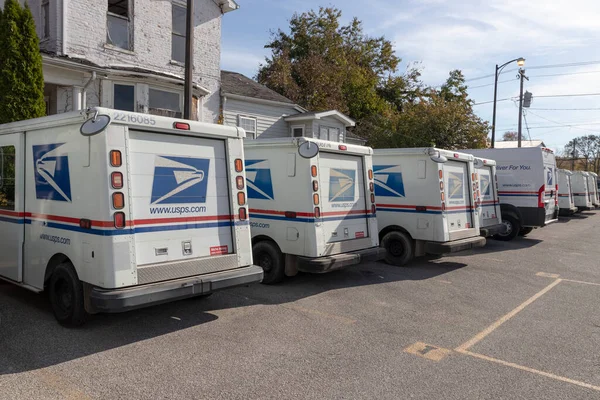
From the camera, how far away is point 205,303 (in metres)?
6.73

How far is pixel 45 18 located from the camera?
533 inches

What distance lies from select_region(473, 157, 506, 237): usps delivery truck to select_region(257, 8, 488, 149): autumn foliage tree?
13.1 meters

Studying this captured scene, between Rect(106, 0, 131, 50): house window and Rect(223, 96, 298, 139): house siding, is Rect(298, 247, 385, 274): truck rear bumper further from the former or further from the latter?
Rect(223, 96, 298, 139): house siding

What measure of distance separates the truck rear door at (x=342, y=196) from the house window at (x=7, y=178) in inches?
170

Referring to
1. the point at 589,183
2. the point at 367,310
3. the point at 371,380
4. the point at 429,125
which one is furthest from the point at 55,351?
the point at 589,183

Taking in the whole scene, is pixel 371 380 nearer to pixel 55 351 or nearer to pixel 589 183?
pixel 55 351

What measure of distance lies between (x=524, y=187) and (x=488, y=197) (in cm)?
237

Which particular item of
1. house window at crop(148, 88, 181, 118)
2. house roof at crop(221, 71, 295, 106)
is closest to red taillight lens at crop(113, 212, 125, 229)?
house window at crop(148, 88, 181, 118)

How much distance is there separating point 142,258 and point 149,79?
10.1 meters

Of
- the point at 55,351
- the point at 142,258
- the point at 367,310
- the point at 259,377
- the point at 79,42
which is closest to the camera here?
the point at 259,377

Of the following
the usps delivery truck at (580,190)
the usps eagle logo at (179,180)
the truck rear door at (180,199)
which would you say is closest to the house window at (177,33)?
the truck rear door at (180,199)

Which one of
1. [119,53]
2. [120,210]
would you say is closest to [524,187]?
[120,210]

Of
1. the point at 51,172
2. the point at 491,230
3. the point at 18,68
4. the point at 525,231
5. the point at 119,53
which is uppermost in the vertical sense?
the point at 119,53

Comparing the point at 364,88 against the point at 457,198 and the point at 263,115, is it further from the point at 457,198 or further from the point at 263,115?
the point at 457,198
